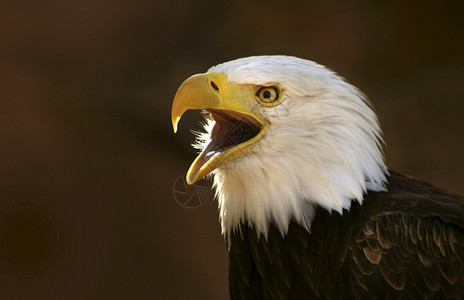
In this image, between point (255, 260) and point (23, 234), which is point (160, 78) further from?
point (255, 260)

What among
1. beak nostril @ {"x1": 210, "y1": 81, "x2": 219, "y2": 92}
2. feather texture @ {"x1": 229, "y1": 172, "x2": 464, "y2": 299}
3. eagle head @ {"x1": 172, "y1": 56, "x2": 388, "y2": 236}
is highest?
beak nostril @ {"x1": 210, "y1": 81, "x2": 219, "y2": 92}

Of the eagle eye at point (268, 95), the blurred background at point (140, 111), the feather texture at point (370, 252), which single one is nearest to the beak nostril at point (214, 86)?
the eagle eye at point (268, 95)

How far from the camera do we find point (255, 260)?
2496 millimetres

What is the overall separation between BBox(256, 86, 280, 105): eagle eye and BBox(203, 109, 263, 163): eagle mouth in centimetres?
7

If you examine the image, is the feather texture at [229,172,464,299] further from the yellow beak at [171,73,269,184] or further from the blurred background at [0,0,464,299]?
the blurred background at [0,0,464,299]

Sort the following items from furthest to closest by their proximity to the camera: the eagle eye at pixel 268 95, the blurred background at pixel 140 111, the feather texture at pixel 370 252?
the blurred background at pixel 140 111 → the eagle eye at pixel 268 95 → the feather texture at pixel 370 252

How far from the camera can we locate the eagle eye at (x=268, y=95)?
2.37 metres

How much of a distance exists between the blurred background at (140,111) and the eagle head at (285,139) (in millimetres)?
2311

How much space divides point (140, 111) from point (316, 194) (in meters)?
2.50

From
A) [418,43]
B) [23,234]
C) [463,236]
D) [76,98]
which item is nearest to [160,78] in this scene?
[76,98]

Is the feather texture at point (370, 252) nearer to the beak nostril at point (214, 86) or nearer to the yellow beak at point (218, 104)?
the yellow beak at point (218, 104)

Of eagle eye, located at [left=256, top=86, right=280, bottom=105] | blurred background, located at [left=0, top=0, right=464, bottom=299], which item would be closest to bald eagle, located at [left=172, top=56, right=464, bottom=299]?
eagle eye, located at [left=256, top=86, right=280, bottom=105]

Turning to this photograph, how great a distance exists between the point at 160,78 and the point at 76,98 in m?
0.57

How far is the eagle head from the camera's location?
2355mm
